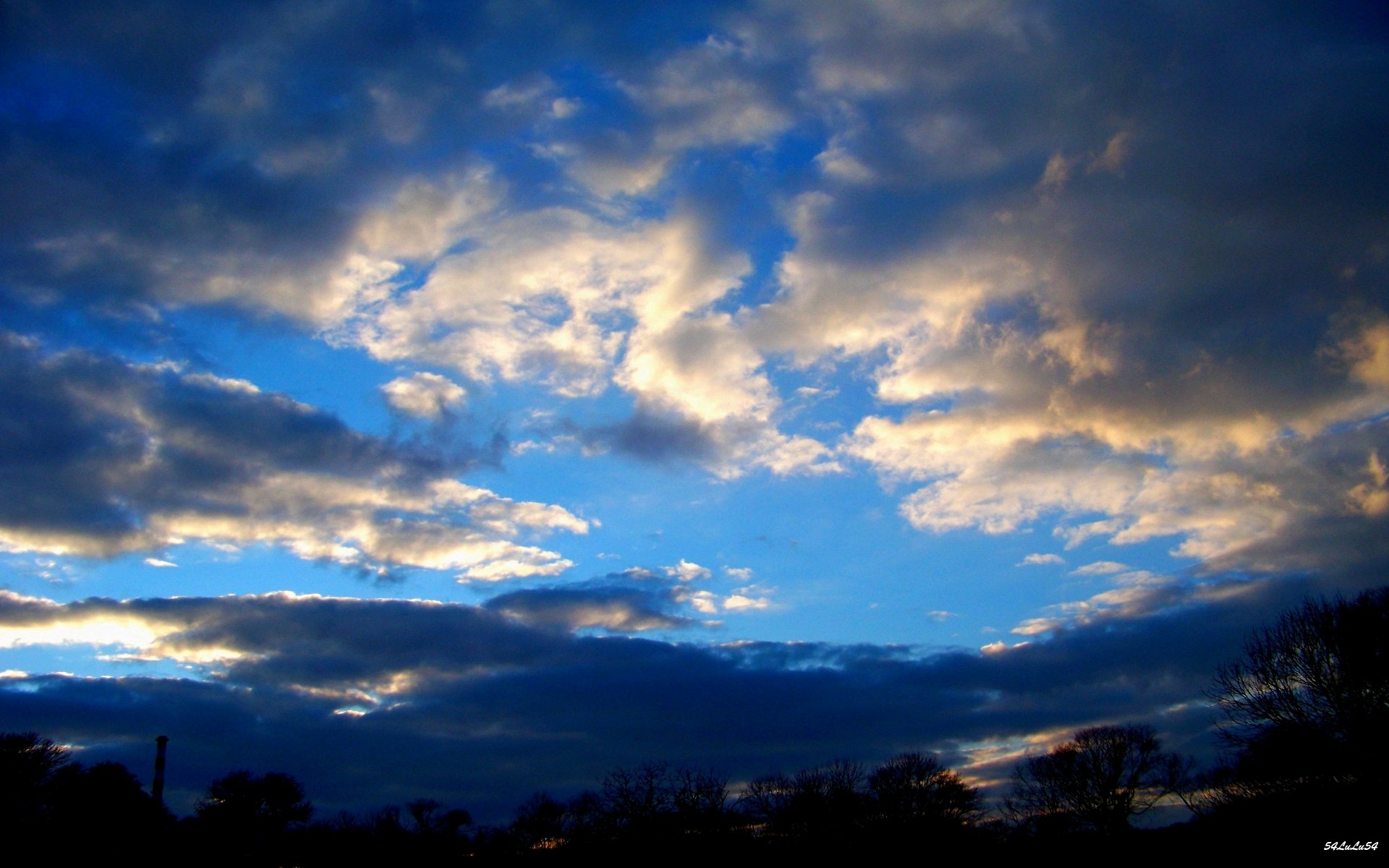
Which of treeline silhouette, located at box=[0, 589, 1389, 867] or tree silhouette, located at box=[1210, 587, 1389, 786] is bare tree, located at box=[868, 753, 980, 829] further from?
tree silhouette, located at box=[1210, 587, 1389, 786]

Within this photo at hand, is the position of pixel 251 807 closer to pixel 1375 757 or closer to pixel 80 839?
pixel 80 839

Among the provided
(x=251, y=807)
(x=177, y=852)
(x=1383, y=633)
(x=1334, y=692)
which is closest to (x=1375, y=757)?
(x=1334, y=692)

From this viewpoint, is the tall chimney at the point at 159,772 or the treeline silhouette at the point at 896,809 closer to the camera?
the treeline silhouette at the point at 896,809

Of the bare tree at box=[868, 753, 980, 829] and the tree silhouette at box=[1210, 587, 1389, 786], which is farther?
the bare tree at box=[868, 753, 980, 829]

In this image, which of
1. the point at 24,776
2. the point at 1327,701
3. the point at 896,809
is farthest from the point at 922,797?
the point at 24,776

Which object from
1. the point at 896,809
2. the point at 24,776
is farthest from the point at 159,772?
the point at 896,809

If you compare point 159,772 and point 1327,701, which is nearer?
point 1327,701

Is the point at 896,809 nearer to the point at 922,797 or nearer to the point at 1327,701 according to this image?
the point at 922,797

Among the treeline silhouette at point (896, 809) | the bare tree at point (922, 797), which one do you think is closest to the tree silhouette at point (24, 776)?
the treeline silhouette at point (896, 809)

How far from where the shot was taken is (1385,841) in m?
39.2

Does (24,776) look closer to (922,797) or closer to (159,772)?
(159,772)

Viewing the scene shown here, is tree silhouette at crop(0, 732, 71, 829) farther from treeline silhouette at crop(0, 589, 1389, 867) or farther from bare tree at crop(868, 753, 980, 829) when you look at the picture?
bare tree at crop(868, 753, 980, 829)

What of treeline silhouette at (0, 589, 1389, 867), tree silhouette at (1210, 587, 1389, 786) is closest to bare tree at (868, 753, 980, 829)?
treeline silhouette at (0, 589, 1389, 867)

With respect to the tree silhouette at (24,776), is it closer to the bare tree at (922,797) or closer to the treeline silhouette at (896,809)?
the treeline silhouette at (896,809)
